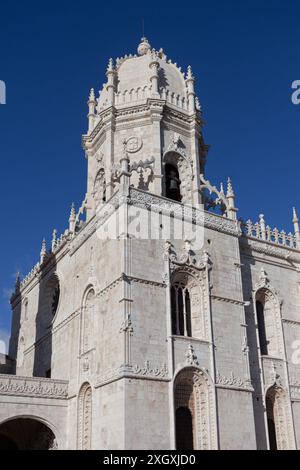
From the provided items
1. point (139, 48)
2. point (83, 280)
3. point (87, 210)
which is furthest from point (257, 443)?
point (139, 48)

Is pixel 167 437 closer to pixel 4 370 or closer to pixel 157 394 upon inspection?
pixel 157 394

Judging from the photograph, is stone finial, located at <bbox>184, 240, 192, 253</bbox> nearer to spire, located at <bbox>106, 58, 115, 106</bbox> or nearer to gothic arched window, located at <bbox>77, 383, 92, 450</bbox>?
gothic arched window, located at <bbox>77, 383, 92, 450</bbox>

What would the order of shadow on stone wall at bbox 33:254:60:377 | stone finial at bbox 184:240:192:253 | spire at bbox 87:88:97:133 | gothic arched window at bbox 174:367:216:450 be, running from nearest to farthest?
gothic arched window at bbox 174:367:216:450 < stone finial at bbox 184:240:192:253 < shadow on stone wall at bbox 33:254:60:377 < spire at bbox 87:88:97:133

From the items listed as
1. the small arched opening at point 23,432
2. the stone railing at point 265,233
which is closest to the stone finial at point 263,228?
the stone railing at point 265,233

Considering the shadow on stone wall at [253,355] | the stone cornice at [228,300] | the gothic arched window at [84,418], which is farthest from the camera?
the stone cornice at [228,300]

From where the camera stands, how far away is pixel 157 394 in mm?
20062

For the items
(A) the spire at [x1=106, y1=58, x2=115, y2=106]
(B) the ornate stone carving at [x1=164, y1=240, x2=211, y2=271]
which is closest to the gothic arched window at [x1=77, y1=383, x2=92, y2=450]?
(B) the ornate stone carving at [x1=164, y1=240, x2=211, y2=271]

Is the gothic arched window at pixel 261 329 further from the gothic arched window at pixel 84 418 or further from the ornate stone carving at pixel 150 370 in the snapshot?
the gothic arched window at pixel 84 418

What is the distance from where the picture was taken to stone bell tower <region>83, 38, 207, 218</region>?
1021 inches

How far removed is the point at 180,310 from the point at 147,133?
897cm

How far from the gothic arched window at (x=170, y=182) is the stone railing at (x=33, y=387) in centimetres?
985

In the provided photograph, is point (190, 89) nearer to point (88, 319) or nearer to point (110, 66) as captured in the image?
point (110, 66)

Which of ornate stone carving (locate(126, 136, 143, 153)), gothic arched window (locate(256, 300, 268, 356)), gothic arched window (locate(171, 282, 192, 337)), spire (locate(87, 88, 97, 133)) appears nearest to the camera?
gothic arched window (locate(171, 282, 192, 337))

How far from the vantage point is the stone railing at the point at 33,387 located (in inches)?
876
